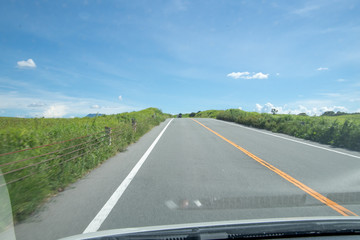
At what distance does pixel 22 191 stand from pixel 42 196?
0.39 m

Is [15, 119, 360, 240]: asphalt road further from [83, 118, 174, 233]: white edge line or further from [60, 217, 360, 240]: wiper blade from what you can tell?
[60, 217, 360, 240]: wiper blade

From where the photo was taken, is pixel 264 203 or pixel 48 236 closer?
pixel 48 236

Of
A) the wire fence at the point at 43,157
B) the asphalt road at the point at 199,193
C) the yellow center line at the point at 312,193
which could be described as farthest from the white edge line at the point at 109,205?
the yellow center line at the point at 312,193

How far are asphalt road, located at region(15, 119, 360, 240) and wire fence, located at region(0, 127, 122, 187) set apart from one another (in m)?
0.73

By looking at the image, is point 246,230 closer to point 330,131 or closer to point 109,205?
point 109,205

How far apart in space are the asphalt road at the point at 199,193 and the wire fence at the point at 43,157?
73cm

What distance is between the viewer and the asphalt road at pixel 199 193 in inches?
165

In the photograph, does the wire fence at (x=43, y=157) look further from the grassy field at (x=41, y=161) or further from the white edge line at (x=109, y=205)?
the white edge line at (x=109, y=205)

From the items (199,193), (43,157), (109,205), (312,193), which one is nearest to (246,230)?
(199,193)

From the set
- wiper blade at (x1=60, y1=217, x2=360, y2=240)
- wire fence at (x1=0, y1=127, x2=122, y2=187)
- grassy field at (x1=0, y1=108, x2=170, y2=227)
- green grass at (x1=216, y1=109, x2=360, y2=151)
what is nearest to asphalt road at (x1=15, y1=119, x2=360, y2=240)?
grassy field at (x1=0, y1=108, x2=170, y2=227)

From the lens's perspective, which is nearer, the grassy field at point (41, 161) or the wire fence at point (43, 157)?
the grassy field at point (41, 161)

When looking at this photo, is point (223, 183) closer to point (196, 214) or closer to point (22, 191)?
point (196, 214)

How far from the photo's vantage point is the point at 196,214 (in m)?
4.35

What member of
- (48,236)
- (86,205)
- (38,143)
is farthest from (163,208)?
(38,143)
